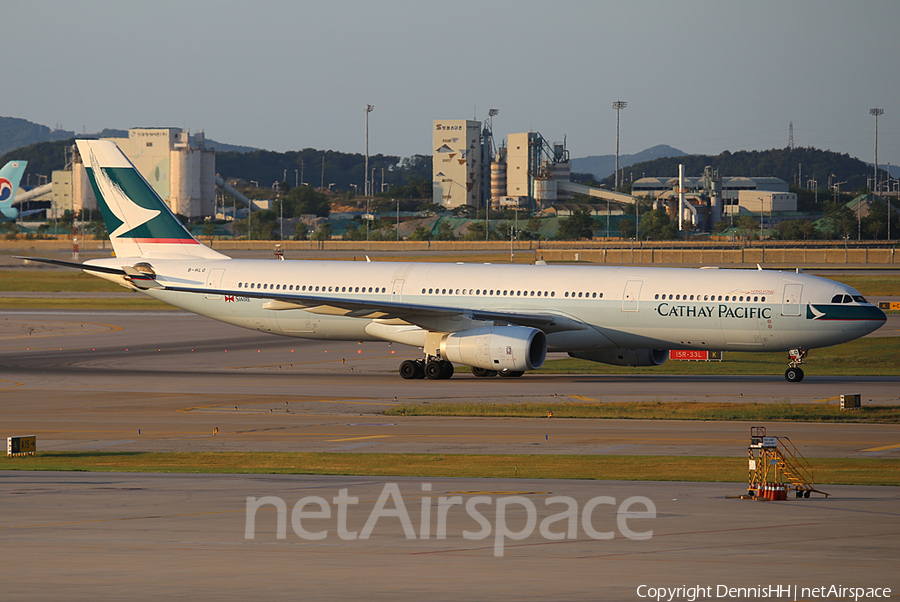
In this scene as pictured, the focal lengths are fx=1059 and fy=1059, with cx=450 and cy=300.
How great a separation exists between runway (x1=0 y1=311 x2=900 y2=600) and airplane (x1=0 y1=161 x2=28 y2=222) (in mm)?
106471

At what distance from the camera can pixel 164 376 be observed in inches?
1681

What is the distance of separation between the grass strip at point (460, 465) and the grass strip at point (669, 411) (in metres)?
7.07

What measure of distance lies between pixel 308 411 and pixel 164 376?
38.2ft

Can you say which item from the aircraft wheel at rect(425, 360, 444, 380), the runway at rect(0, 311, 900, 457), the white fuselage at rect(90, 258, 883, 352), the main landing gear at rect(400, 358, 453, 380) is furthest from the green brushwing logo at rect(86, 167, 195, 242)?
the aircraft wheel at rect(425, 360, 444, 380)

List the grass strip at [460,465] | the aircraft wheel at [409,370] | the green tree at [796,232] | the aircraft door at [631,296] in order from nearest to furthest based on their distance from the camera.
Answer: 1. the grass strip at [460,465]
2. the aircraft door at [631,296]
3. the aircraft wheel at [409,370]
4. the green tree at [796,232]

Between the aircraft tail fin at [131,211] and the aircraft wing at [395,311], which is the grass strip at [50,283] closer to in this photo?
the aircraft tail fin at [131,211]

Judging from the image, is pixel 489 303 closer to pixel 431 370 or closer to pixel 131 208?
pixel 431 370

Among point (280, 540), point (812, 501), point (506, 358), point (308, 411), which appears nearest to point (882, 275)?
point (506, 358)

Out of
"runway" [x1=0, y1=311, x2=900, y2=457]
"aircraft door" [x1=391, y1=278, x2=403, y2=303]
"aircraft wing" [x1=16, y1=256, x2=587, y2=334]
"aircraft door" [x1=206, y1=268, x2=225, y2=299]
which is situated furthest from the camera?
"aircraft door" [x1=206, y1=268, x2=225, y2=299]

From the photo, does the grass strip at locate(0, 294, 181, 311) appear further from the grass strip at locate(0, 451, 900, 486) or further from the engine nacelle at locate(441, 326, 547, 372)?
the grass strip at locate(0, 451, 900, 486)

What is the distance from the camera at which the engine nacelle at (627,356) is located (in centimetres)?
4166

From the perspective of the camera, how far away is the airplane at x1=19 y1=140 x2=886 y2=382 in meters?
38.8

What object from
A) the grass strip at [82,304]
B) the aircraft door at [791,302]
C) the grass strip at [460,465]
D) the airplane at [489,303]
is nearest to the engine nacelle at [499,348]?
the airplane at [489,303]

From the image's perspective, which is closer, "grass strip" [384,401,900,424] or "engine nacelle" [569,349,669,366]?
"grass strip" [384,401,900,424]
